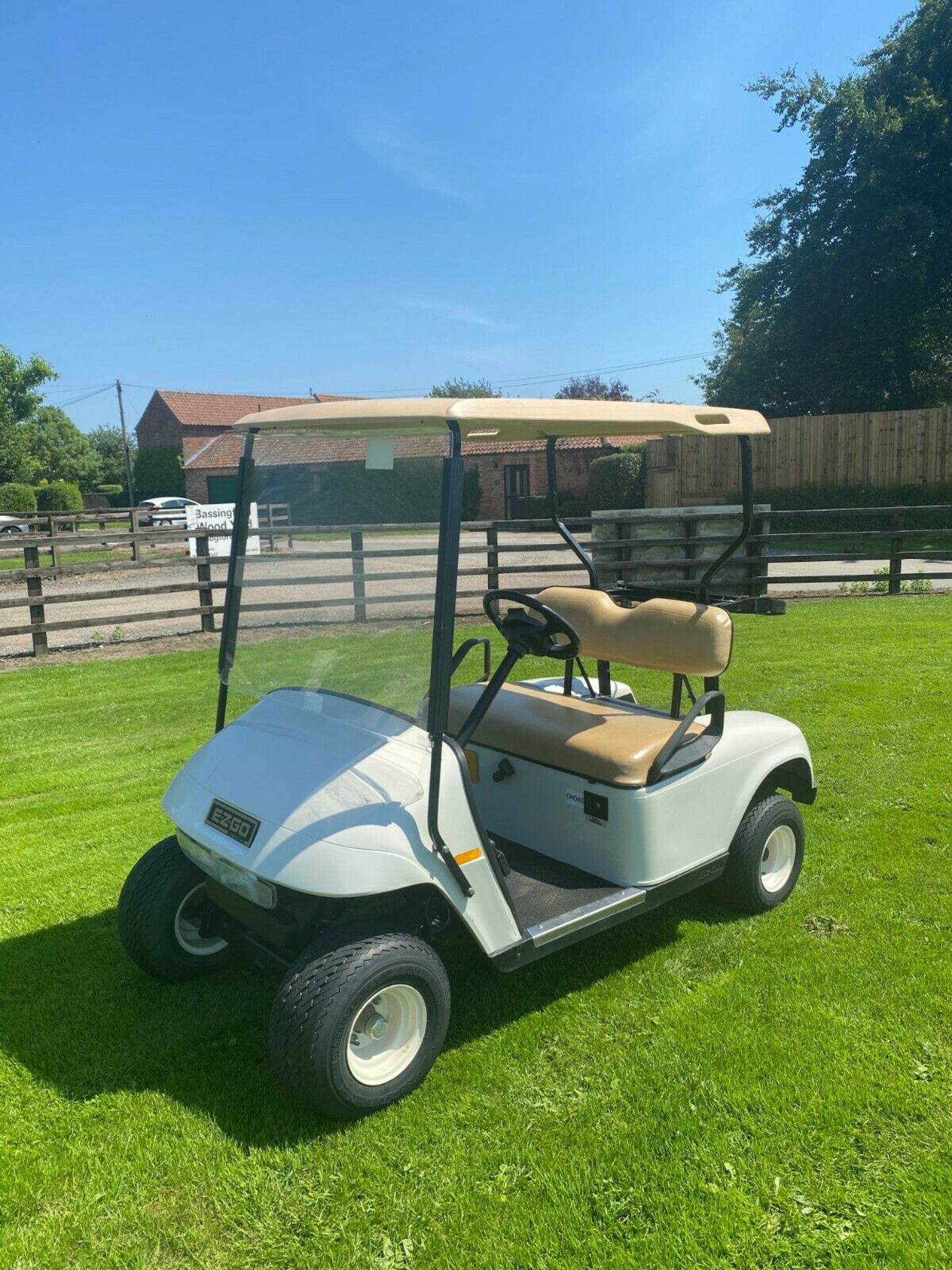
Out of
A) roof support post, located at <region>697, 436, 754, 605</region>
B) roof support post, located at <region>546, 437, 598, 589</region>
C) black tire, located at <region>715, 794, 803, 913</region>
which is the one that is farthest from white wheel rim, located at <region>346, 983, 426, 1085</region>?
roof support post, located at <region>546, 437, 598, 589</region>

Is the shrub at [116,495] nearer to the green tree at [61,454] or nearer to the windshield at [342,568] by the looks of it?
the green tree at [61,454]

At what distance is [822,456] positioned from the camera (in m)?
21.6

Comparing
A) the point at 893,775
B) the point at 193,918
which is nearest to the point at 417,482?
the point at 193,918

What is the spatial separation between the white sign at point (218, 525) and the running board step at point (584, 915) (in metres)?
1.54

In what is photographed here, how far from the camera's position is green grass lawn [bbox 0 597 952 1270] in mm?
2160

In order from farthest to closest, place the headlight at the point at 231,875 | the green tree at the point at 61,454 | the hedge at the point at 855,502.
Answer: the green tree at the point at 61,454 < the hedge at the point at 855,502 < the headlight at the point at 231,875

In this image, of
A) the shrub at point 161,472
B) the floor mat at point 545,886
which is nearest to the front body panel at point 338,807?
the floor mat at point 545,886

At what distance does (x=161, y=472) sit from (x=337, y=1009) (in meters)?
51.5

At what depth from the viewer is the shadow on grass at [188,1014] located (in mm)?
2637

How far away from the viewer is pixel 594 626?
158 inches

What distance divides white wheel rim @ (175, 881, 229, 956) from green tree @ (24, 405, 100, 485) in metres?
51.9

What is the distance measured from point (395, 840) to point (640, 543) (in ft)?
29.2

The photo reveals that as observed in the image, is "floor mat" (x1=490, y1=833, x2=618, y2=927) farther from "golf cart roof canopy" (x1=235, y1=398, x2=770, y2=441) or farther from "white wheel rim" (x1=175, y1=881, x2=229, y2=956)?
"golf cart roof canopy" (x1=235, y1=398, x2=770, y2=441)

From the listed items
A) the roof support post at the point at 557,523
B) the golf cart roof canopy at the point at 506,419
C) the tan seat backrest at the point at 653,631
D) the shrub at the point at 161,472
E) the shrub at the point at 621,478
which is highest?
the shrub at the point at 161,472
